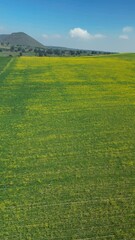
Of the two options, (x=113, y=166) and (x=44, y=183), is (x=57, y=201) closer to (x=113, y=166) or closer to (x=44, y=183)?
(x=44, y=183)

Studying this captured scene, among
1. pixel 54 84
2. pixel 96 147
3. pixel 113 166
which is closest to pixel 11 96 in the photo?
pixel 54 84

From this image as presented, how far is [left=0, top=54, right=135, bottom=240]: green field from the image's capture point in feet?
50.8

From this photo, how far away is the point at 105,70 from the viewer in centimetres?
5088

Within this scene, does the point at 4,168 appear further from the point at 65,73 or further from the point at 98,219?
the point at 65,73

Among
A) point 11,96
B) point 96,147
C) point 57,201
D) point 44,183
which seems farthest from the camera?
point 11,96

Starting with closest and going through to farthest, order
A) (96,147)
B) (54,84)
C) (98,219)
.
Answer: (98,219), (96,147), (54,84)

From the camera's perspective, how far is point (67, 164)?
20.0 metres

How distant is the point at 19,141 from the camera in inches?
900

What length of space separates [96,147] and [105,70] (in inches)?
1184

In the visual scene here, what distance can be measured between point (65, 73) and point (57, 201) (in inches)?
1277

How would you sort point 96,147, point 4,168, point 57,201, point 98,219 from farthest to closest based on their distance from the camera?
point 96,147 < point 4,168 < point 57,201 < point 98,219

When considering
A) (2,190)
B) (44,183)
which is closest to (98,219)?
(44,183)

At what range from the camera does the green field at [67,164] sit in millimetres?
15477

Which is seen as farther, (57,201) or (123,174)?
(123,174)
